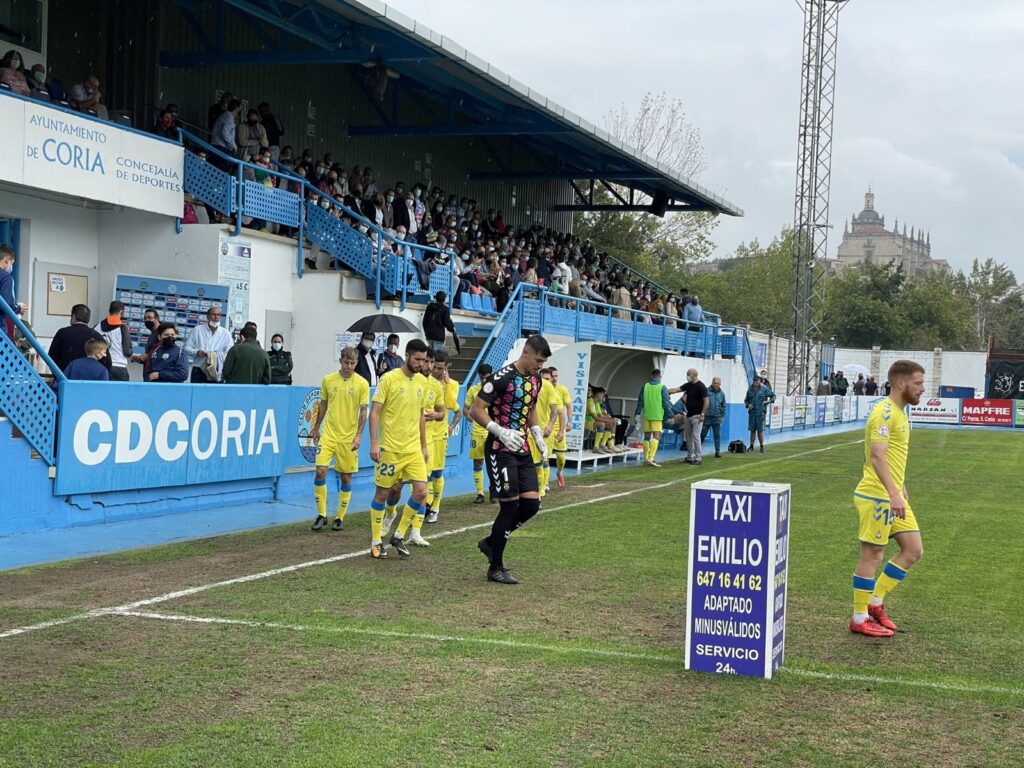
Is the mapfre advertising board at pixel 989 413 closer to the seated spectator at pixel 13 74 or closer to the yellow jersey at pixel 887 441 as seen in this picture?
the seated spectator at pixel 13 74

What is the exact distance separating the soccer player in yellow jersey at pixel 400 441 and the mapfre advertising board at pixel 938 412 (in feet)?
158

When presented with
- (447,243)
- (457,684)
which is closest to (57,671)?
(457,684)

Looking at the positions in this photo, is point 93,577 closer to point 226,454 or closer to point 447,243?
point 226,454

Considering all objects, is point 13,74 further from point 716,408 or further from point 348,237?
point 716,408

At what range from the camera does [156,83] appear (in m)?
22.6

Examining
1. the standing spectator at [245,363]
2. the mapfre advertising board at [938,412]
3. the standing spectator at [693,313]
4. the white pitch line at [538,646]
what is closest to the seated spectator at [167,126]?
the standing spectator at [245,363]

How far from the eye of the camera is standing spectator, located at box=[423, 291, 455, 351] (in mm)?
21984

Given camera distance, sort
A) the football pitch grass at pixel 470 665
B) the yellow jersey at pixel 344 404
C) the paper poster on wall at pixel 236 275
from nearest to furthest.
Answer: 1. the football pitch grass at pixel 470 665
2. the yellow jersey at pixel 344 404
3. the paper poster on wall at pixel 236 275

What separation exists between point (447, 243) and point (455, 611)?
61.3 feet

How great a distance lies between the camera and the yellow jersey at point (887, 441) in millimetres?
8219

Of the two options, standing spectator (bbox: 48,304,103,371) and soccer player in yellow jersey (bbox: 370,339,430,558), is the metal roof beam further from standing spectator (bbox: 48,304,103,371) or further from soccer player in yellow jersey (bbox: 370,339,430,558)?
soccer player in yellow jersey (bbox: 370,339,430,558)

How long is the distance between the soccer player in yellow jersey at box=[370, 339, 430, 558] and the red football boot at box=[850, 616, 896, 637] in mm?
4329

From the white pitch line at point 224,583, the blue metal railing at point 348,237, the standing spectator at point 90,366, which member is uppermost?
the blue metal railing at point 348,237

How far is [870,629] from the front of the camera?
26.2ft
